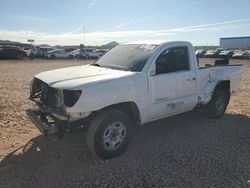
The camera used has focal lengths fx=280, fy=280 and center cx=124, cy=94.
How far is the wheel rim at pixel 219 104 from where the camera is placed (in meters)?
6.82

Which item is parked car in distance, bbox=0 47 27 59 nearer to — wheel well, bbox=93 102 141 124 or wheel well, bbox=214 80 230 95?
wheel well, bbox=214 80 230 95

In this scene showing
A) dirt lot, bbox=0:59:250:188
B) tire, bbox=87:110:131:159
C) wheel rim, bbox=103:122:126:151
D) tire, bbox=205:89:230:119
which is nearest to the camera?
dirt lot, bbox=0:59:250:188

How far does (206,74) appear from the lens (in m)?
6.25

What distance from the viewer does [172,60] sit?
5.50 metres

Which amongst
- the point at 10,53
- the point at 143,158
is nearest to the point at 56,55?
the point at 10,53

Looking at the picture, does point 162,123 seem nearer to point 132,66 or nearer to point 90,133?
point 132,66

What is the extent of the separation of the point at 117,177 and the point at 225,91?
4.17 meters

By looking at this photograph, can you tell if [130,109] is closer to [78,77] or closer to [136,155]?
[136,155]

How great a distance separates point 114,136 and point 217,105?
332 centimetres

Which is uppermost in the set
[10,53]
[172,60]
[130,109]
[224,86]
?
[172,60]

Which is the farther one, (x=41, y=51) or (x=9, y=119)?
(x=41, y=51)

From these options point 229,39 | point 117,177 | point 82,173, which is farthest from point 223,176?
point 229,39

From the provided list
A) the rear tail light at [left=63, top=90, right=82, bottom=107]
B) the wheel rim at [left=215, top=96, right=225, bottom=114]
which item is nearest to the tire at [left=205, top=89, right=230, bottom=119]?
the wheel rim at [left=215, top=96, right=225, bottom=114]

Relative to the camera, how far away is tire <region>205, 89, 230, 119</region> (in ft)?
22.1
